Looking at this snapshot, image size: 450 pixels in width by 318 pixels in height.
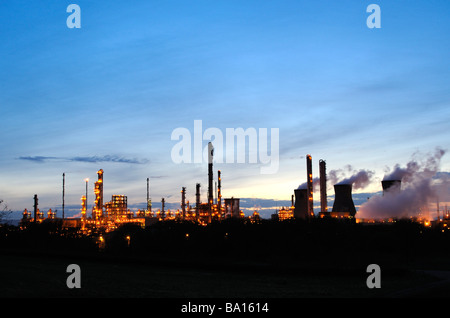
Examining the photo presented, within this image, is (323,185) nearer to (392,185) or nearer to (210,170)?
(392,185)

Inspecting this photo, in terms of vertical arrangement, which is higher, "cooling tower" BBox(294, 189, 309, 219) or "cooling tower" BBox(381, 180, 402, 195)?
"cooling tower" BBox(381, 180, 402, 195)

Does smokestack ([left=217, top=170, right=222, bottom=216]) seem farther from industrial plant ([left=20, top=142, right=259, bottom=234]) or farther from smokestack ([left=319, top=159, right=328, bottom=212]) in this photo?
smokestack ([left=319, top=159, right=328, bottom=212])

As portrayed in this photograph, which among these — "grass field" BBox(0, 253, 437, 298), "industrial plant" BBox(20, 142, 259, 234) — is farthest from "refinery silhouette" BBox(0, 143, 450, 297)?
"industrial plant" BBox(20, 142, 259, 234)

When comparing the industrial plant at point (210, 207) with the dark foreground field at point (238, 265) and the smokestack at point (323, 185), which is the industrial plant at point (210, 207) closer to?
the smokestack at point (323, 185)

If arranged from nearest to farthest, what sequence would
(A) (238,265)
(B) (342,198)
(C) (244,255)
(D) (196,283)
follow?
(D) (196,283) < (A) (238,265) < (C) (244,255) < (B) (342,198)

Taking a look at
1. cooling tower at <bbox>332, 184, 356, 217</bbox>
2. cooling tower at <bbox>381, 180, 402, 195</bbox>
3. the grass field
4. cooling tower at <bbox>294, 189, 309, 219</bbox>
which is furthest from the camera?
cooling tower at <bbox>294, 189, 309, 219</bbox>

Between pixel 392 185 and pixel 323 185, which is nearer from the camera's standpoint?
pixel 392 185

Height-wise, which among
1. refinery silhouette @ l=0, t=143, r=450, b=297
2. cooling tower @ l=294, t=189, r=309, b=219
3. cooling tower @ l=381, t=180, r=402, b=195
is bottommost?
refinery silhouette @ l=0, t=143, r=450, b=297

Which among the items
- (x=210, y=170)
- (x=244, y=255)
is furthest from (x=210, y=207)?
(x=244, y=255)

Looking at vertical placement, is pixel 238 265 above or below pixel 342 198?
below

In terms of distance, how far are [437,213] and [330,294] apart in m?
90.7
